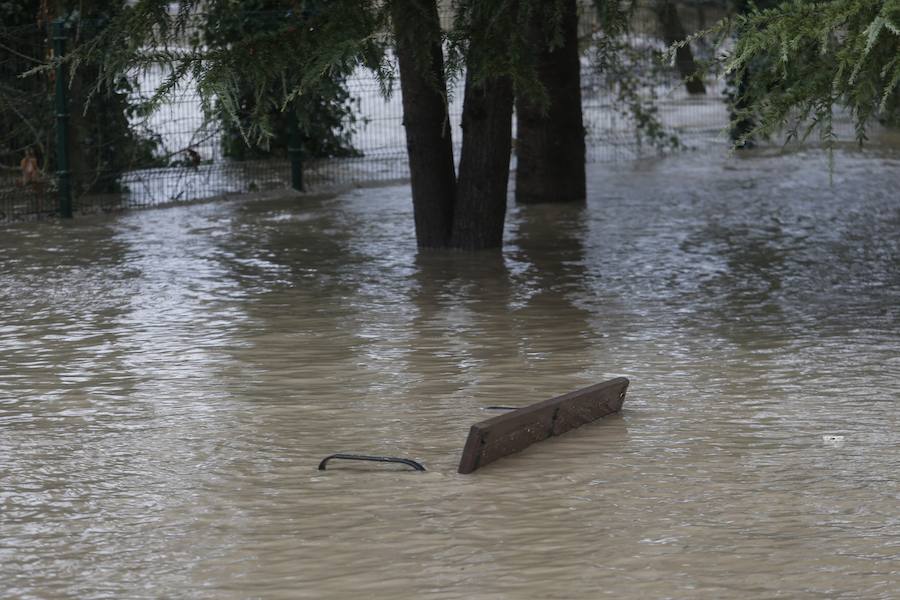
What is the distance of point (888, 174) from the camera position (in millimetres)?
19969

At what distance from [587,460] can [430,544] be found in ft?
4.53

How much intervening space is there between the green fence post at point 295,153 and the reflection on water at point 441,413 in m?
4.21

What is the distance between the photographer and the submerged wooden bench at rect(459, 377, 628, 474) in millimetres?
6539

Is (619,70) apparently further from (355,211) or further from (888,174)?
(355,211)

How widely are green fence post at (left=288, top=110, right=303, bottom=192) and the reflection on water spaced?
4.21m

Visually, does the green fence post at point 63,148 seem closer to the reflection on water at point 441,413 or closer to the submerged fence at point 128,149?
the submerged fence at point 128,149

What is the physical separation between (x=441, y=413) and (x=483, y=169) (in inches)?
242

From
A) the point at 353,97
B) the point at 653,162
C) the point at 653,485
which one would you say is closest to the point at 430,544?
the point at 653,485

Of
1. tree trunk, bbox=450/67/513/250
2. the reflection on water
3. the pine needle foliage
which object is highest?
the pine needle foliage

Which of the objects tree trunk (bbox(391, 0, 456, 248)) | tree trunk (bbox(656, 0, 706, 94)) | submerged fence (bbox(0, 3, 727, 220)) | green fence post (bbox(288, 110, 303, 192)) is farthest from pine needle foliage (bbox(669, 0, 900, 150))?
green fence post (bbox(288, 110, 303, 192))

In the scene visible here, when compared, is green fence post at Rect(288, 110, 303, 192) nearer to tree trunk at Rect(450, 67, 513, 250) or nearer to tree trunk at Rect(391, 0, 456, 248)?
tree trunk at Rect(391, 0, 456, 248)

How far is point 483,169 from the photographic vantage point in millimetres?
13562

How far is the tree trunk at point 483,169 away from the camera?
44.1ft


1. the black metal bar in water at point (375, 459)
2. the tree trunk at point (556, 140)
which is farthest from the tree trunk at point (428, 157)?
the black metal bar in water at point (375, 459)
